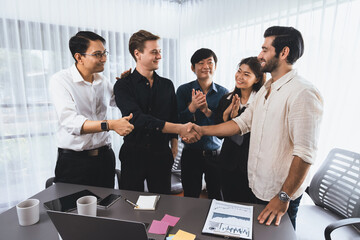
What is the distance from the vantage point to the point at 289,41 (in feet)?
4.63

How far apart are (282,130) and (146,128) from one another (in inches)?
41.1

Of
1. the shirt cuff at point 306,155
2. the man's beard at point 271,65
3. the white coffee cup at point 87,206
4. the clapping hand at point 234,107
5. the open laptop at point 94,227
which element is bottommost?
the white coffee cup at point 87,206

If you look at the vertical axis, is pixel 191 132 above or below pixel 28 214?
above

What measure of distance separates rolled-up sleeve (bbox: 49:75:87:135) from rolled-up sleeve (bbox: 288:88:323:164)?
56.4 inches

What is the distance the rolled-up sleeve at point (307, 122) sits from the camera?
1.26 metres

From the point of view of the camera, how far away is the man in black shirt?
198 centimetres

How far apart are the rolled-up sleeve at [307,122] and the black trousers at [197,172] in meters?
1.12

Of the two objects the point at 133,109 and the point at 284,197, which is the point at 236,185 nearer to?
the point at 284,197

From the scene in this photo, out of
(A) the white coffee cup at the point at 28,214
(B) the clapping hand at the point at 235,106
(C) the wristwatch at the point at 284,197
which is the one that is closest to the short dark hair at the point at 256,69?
(B) the clapping hand at the point at 235,106

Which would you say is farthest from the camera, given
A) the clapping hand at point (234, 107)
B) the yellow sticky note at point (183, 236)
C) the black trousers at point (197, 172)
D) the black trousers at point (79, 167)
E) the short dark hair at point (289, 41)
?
the black trousers at point (197, 172)

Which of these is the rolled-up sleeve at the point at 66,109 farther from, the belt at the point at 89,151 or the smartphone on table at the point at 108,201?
the smartphone on table at the point at 108,201

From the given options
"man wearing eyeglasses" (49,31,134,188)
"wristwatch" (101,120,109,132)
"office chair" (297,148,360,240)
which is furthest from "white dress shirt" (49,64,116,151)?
"office chair" (297,148,360,240)

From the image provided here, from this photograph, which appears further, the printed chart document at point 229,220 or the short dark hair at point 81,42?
the short dark hair at point 81,42

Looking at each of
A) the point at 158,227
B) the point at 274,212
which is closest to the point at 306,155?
the point at 274,212
